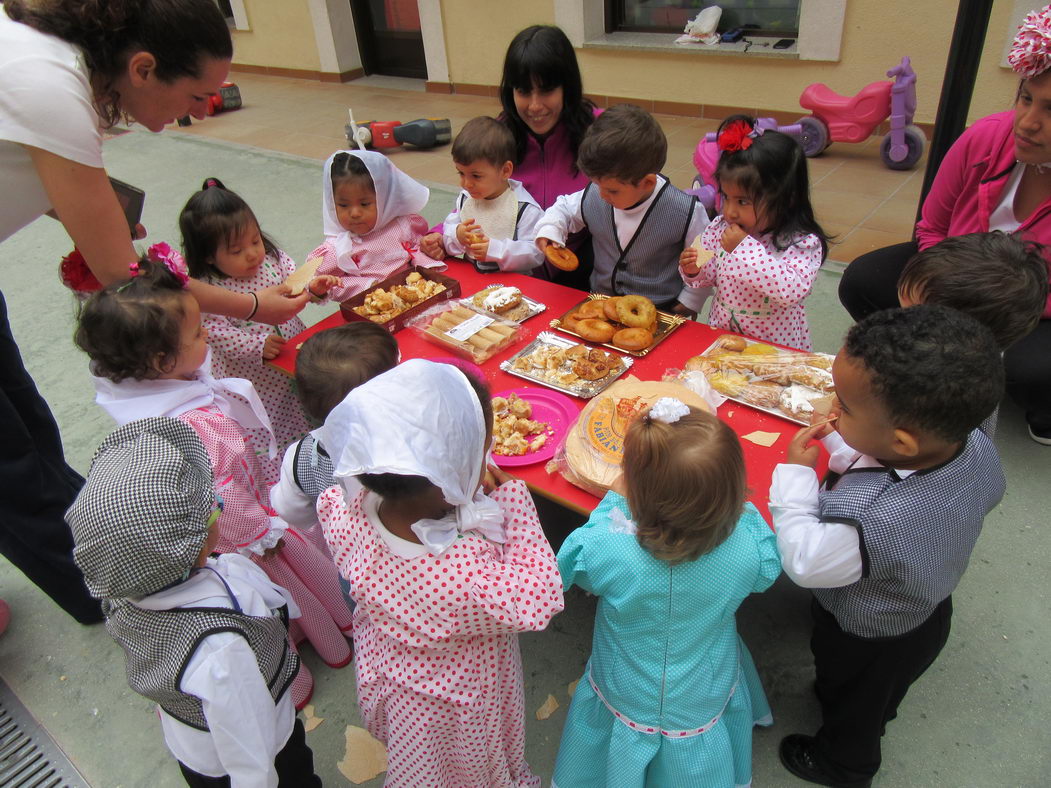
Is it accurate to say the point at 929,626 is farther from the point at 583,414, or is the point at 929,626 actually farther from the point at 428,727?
the point at 428,727

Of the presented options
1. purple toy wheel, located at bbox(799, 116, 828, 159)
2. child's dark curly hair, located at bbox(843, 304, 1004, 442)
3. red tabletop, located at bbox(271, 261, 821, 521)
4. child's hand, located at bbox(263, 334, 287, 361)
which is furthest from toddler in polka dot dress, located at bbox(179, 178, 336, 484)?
purple toy wheel, located at bbox(799, 116, 828, 159)

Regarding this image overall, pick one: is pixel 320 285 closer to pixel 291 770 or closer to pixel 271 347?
pixel 271 347

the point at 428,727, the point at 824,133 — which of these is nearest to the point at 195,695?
the point at 428,727

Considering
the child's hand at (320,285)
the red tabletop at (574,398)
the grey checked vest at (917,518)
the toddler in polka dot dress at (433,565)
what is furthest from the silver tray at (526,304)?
the grey checked vest at (917,518)

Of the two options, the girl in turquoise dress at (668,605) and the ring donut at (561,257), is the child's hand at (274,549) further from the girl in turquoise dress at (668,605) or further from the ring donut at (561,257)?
the ring donut at (561,257)

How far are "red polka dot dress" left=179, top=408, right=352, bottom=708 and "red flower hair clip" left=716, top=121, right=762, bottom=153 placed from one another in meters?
1.86

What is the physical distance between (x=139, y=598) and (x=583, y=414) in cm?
122

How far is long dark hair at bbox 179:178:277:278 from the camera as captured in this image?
253 cm

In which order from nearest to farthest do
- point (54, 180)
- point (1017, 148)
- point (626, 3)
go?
point (54, 180), point (1017, 148), point (626, 3)

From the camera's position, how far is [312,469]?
6.18 feet

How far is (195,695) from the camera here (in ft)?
4.57

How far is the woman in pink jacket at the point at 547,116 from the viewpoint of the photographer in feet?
10.00

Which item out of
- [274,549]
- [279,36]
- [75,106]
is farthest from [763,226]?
[279,36]

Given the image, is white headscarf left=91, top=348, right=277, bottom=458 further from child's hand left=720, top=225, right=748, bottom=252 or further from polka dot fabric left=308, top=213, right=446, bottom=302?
child's hand left=720, top=225, right=748, bottom=252
